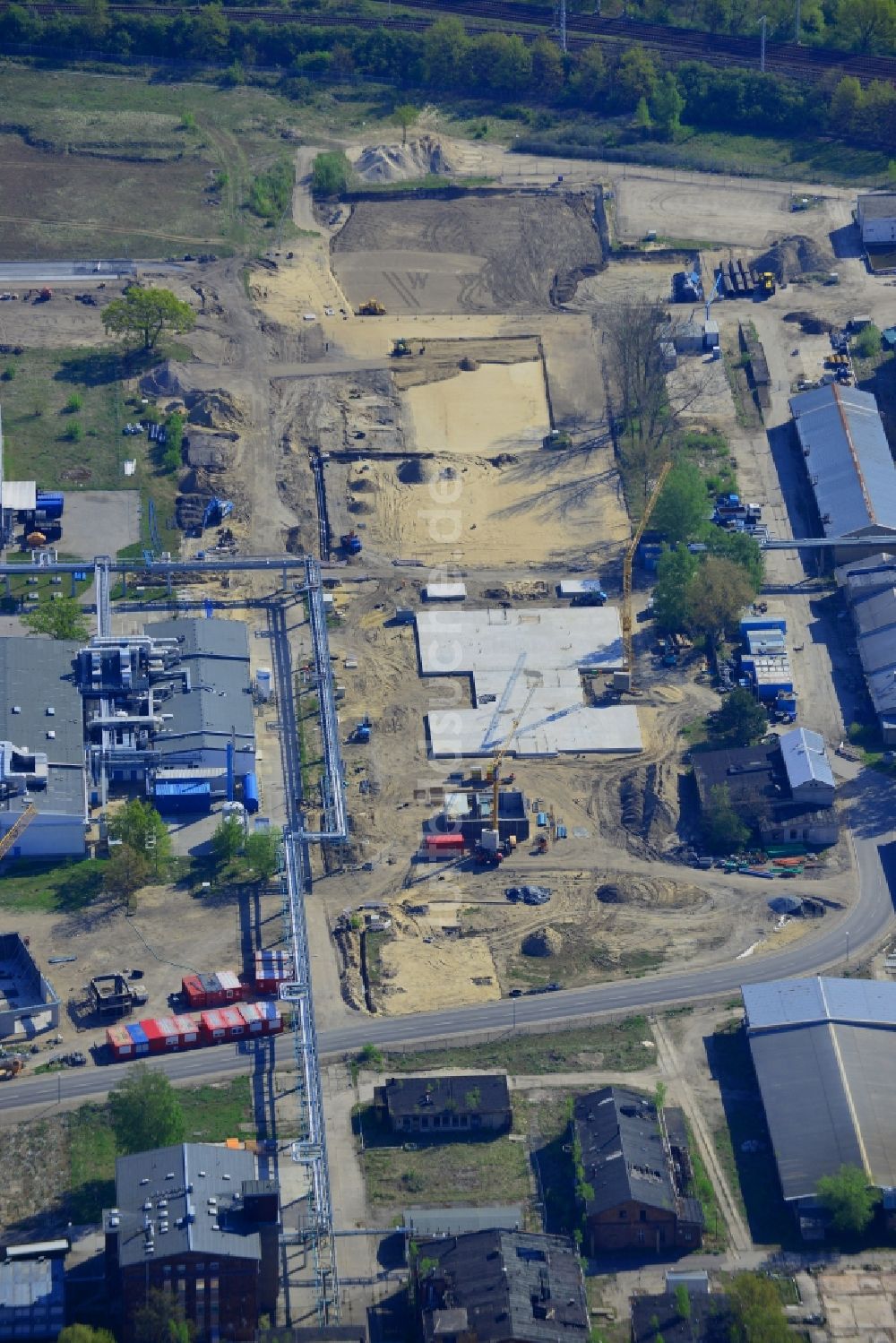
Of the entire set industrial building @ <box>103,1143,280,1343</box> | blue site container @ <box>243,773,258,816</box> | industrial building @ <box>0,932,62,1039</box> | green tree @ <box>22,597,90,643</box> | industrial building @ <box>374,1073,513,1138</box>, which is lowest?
industrial building @ <box>103,1143,280,1343</box>

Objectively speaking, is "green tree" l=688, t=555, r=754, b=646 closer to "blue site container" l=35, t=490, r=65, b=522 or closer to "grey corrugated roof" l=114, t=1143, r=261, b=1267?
"blue site container" l=35, t=490, r=65, b=522

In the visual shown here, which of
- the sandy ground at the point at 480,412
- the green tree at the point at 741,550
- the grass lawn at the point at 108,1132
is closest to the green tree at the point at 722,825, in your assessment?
the green tree at the point at 741,550

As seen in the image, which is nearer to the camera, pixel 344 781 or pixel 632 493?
pixel 344 781

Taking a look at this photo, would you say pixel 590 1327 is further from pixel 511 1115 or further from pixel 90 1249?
pixel 90 1249

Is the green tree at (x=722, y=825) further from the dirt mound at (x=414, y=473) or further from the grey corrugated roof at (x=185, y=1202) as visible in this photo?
the grey corrugated roof at (x=185, y=1202)

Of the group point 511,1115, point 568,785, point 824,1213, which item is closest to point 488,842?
point 568,785

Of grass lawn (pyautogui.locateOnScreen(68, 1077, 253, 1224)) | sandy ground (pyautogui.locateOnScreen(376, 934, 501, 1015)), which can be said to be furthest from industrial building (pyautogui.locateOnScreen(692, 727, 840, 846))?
grass lawn (pyautogui.locateOnScreen(68, 1077, 253, 1224))

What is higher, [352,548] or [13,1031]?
[352,548]
